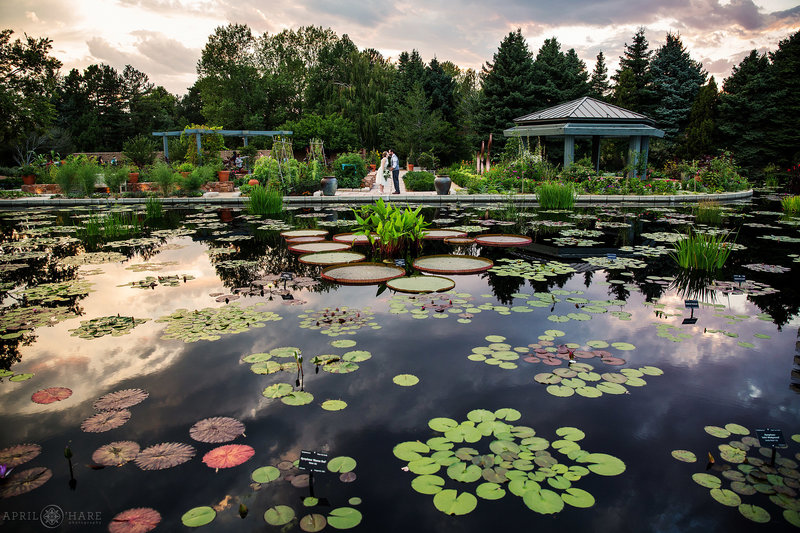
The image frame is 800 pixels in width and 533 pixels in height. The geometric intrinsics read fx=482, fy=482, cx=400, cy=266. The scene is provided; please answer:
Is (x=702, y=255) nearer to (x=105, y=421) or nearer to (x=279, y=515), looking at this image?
(x=279, y=515)

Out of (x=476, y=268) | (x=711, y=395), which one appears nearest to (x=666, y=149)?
(x=476, y=268)

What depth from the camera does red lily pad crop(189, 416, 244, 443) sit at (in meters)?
2.22

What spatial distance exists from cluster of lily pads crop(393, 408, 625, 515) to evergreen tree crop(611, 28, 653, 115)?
31306 mm

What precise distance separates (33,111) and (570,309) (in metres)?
28.1

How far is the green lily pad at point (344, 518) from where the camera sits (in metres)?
1.68

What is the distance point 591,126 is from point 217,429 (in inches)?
687

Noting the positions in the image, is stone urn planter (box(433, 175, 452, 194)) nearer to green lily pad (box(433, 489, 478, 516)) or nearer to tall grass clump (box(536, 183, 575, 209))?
tall grass clump (box(536, 183, 575, 209))

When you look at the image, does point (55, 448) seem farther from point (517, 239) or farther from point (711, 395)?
point (517, 239)

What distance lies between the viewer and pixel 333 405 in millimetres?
2486

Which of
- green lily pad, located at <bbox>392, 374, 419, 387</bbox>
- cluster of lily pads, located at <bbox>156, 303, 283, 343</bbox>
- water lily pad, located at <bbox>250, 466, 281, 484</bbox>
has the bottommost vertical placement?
water lily pad, located at <bbox>250, 466, 281, 484</bbox>

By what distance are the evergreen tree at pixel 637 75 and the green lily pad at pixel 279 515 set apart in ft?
105

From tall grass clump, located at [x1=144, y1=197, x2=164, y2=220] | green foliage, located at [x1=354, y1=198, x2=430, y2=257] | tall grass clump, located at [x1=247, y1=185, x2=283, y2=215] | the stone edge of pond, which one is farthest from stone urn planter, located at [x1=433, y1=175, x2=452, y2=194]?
green foliage, located at [x1=354, y1=198, x2=430, y2=257]

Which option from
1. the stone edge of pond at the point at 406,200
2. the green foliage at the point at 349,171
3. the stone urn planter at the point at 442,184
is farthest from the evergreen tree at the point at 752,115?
the green foliage at the point at 349,171

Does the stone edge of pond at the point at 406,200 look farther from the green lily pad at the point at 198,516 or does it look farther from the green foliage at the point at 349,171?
the green lily pad at the point at 198,516
